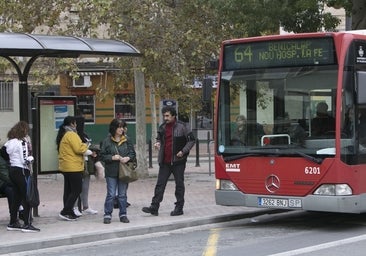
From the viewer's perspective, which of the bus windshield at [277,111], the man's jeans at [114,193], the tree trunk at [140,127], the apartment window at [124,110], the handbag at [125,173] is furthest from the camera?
the apartment window at [124,110]

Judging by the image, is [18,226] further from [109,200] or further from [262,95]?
[262,95]

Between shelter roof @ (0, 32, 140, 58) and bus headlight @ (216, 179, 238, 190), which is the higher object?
shelter roof @ (0, 32, 140, 58)

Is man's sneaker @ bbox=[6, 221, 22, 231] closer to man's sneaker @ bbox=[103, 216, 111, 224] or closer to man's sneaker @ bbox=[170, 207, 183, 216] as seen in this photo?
man's sneaker @ bbox=[103, 216, 111, 224]

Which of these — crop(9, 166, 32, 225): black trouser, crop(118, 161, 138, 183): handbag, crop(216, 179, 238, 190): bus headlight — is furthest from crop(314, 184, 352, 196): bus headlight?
crop(9, 166, 32, 225): black trouser

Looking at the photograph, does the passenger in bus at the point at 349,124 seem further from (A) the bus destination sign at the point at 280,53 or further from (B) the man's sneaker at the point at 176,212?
(B) the man's sneaker at the point at 176,212

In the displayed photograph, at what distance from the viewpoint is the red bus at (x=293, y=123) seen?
9.66 m

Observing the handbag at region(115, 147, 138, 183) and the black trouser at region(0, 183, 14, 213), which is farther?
the handbag at region(115, 147, 138, 183)

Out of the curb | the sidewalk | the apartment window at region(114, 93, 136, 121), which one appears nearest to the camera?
the curb

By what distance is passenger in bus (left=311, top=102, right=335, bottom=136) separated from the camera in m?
9.72

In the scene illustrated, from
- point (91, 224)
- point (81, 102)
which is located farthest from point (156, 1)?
point (81, 102)

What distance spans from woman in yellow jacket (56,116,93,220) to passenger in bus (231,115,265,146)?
2.50 m

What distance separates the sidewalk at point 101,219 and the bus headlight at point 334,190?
237 cm

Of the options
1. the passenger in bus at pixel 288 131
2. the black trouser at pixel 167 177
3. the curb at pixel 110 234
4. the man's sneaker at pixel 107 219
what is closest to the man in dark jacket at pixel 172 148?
the black trouser at pixel 167 177

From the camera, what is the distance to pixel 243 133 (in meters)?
10.6
